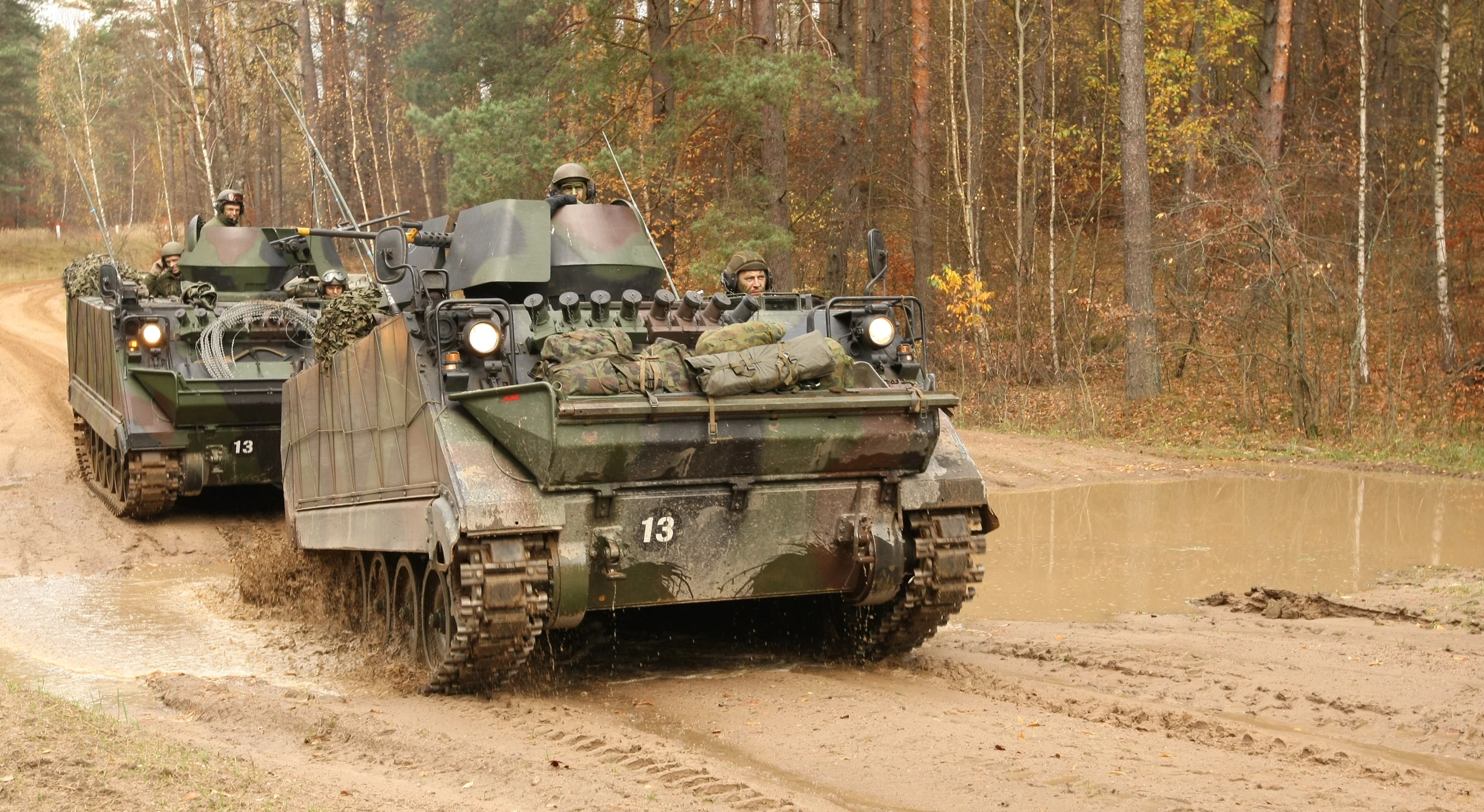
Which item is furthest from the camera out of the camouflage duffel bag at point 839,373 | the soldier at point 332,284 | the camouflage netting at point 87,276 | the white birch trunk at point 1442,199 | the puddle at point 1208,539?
the white birch trunk at point 1442,199

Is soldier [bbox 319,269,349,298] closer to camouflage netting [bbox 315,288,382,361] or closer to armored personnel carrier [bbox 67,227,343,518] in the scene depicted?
armored personnel carrier [bbox 67,227,343,518]

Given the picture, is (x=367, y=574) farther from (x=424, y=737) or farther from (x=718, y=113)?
(x=718, y=113)

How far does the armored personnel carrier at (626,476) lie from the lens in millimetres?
6898

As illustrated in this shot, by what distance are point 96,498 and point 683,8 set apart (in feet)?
49.2

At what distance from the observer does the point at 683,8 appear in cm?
2691

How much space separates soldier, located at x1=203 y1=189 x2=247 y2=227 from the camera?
16.8 metres

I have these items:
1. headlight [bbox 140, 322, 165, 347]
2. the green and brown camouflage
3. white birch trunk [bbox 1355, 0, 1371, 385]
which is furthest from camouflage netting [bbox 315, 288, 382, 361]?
white birch trunk [bbox 1355, 0, 1371, 385]

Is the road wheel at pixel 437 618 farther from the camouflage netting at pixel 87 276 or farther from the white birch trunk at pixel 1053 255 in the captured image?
the white birch trunk at pixel 1053 255

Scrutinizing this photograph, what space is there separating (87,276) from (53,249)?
37.2 m

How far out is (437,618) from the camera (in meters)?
7.63

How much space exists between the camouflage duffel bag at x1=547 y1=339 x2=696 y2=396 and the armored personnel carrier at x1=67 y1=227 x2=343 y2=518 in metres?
7.37

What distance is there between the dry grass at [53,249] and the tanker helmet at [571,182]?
124 feet

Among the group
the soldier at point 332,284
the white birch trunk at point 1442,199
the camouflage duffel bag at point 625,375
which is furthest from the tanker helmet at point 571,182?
the white birch trunk at point 1442,199

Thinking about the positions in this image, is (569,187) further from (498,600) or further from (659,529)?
(498,600)
